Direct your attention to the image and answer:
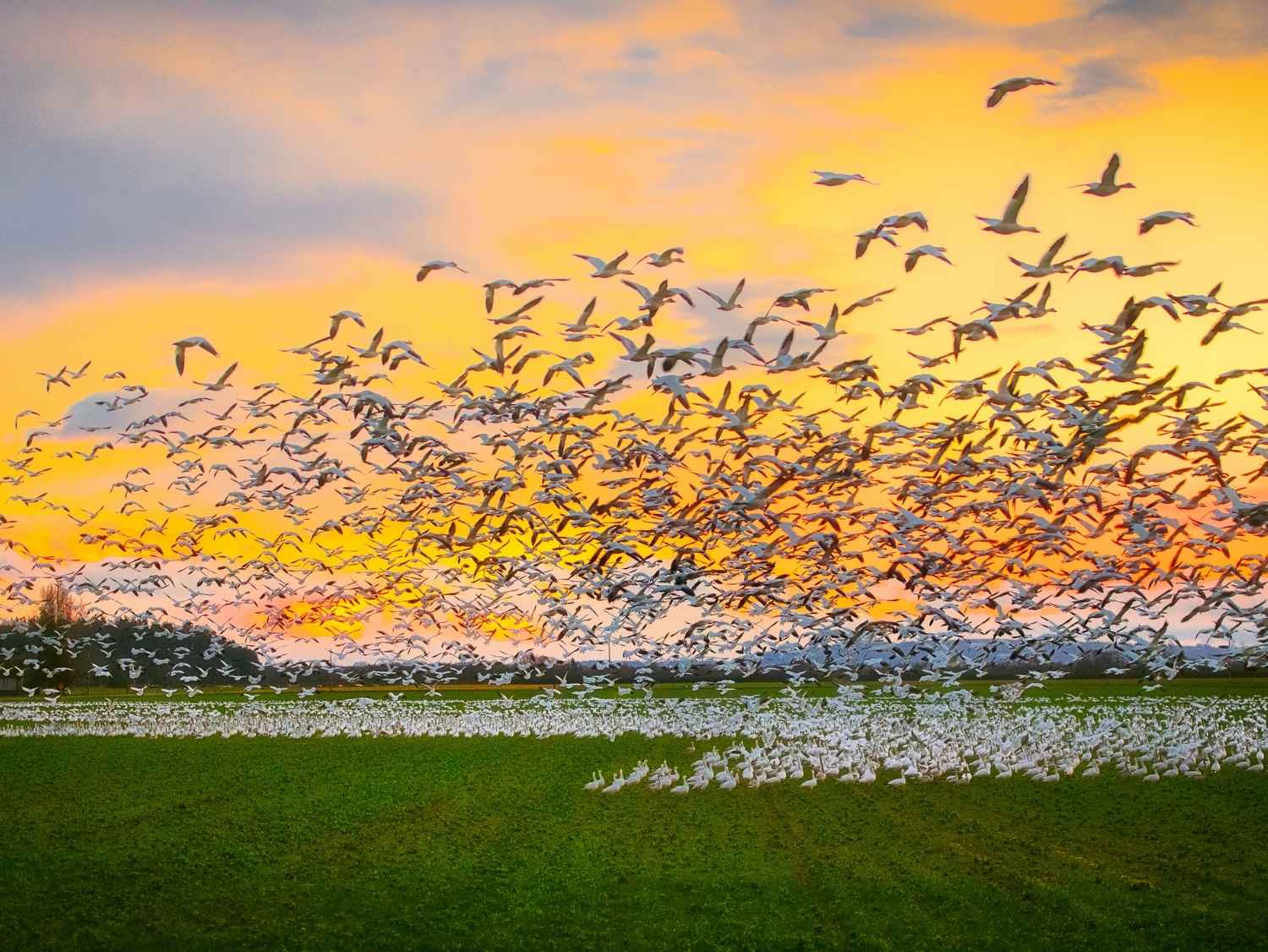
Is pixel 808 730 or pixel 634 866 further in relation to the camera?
pixel 808 730

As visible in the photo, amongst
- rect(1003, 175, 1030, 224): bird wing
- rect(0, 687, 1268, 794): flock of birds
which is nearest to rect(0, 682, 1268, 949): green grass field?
rect(0, 687, 1268, 794): flock of birds

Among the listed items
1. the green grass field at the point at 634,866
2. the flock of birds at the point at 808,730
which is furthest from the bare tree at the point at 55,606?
the green grass field at the point at 634,866

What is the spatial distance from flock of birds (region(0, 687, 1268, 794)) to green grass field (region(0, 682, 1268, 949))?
227 cm

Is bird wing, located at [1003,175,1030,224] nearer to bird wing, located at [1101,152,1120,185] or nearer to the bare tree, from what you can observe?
bird wing, located at [1101,152,1120,185]

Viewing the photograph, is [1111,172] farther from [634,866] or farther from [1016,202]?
[634,866]

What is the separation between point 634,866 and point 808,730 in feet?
105

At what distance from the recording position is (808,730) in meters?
57.1

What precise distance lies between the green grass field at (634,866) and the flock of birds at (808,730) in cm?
227

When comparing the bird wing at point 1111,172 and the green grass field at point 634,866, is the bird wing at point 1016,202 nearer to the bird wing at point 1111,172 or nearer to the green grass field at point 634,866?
the bird wing at point 1111,172

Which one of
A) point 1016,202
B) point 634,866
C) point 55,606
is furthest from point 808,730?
point 55,606

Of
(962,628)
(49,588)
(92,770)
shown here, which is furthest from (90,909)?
(49,588)

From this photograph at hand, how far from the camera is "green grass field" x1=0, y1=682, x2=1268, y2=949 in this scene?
835 inches

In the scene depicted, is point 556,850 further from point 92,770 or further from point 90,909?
point 92,770

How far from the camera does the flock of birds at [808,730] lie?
141 ft
